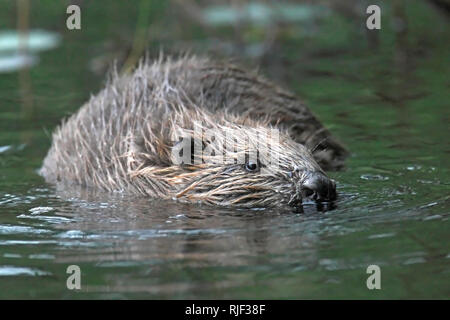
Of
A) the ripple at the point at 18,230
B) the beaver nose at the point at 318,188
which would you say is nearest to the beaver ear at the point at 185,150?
the beaver nose at the point at 318,188

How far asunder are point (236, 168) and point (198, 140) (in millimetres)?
380

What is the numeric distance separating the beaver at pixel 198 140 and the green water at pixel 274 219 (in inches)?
6.5

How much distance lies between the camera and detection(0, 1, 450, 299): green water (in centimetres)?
471

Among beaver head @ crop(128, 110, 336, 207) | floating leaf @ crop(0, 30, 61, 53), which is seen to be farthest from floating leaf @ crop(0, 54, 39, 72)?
beaver head @ crop(128, 110, 336, 207)

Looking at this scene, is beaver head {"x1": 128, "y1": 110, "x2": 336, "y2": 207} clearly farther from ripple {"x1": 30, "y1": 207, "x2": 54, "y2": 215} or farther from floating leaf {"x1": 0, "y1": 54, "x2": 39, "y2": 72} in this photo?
floating leaf {"x1": 0, "y1": 54, "x2": 39, "y2": 72}

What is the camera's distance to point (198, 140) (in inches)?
259

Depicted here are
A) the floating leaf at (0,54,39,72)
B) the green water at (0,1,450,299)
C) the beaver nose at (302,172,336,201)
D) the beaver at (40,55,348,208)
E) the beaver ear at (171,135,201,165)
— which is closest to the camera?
the green water at (0,1,450,299)

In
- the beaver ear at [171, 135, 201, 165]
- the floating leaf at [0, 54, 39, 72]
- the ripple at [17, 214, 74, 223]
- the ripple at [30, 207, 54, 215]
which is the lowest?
the ripple at [17, 214, 74, 223]

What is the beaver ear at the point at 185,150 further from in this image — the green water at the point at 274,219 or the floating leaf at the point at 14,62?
the floating leaf at the point at 14,62

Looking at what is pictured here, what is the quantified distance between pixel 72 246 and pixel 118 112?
2.13 metres

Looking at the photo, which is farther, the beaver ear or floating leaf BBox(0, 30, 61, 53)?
floating leaf BBox(0, 30, 61, 53)

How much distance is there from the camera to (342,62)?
11758 mm
